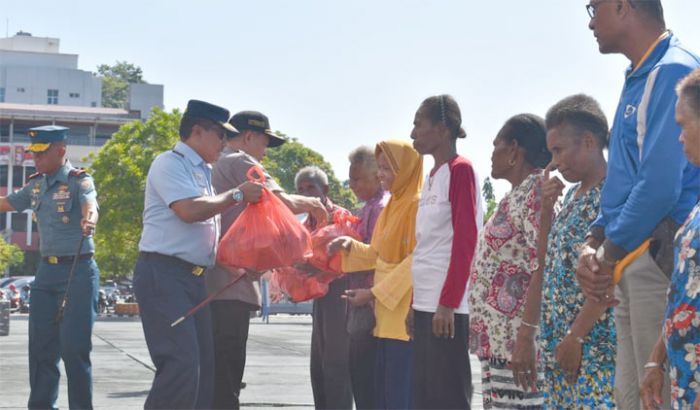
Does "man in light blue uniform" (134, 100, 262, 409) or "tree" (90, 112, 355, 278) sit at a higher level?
"tree" (90, 112, 355, 278)

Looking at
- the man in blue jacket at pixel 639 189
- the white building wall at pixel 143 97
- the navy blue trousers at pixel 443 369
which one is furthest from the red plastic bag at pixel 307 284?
the white building wall at pixel 143 97

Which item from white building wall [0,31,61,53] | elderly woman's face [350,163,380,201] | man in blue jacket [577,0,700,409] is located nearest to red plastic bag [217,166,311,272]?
elderly woman's face [350,163,380,201]

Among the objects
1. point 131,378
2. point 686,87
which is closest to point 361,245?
point 686,87

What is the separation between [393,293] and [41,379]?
289cm

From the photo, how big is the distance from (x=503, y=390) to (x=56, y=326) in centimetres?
399

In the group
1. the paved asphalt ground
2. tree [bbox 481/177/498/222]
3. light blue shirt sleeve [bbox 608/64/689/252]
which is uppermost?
tree [bbox 481/177/498/222]

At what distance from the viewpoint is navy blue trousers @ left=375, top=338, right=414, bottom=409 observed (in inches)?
285

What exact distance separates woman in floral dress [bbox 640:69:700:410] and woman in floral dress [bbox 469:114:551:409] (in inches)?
71.4

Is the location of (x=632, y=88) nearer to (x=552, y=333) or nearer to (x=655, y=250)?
(x=655, y=250)

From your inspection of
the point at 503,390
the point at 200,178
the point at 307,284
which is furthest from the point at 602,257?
the point at 307,284

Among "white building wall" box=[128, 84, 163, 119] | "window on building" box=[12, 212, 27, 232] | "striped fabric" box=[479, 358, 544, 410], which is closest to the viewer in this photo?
"striped fabric" box=[479, 358, 544, 410]

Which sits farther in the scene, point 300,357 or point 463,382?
point 300,357

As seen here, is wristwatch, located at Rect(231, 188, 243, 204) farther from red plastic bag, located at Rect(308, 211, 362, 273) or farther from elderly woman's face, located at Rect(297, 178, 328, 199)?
elderly woman's face, located at Rect(297, 178, 328, 199)

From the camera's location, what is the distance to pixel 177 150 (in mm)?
7074
